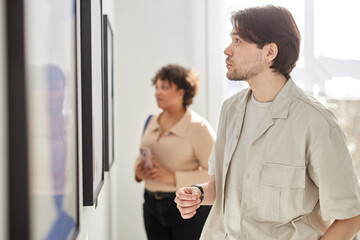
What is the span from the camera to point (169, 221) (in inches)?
93.3

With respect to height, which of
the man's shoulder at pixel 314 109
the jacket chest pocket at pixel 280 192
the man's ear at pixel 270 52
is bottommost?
the jacket chest pocket at pixel 280 192

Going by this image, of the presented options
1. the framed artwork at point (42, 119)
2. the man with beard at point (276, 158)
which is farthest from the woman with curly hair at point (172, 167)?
the framed artwork at point (42, 119)

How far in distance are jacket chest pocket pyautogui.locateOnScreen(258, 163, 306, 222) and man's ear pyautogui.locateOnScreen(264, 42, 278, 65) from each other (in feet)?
1.28

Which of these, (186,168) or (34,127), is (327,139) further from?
(186,168)

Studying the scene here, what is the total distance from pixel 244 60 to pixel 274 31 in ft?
0.49

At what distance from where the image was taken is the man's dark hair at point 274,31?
1.44 metres

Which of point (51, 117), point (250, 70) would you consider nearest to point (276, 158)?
point (250, 70)

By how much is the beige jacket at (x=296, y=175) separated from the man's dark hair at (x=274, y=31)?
10 cm

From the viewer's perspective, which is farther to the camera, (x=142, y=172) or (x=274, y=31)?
(x=142, y=172)

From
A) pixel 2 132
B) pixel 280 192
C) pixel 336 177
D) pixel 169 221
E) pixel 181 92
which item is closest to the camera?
pixel 2 132

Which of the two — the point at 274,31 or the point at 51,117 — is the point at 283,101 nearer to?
the point at 274,31

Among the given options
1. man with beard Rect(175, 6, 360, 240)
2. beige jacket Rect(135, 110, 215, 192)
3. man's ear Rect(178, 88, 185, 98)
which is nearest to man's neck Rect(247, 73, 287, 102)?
man with beard Rect(175, 6, 360, 240)

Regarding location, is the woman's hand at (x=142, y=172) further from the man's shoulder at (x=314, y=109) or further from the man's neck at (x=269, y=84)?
the man's shoulder at (x=314, y=109)

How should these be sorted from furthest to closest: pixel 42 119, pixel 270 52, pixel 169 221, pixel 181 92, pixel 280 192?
pixel 181 92, pixel 169 221, pixel 270 52, pixel 280 192, pixel 42 119
